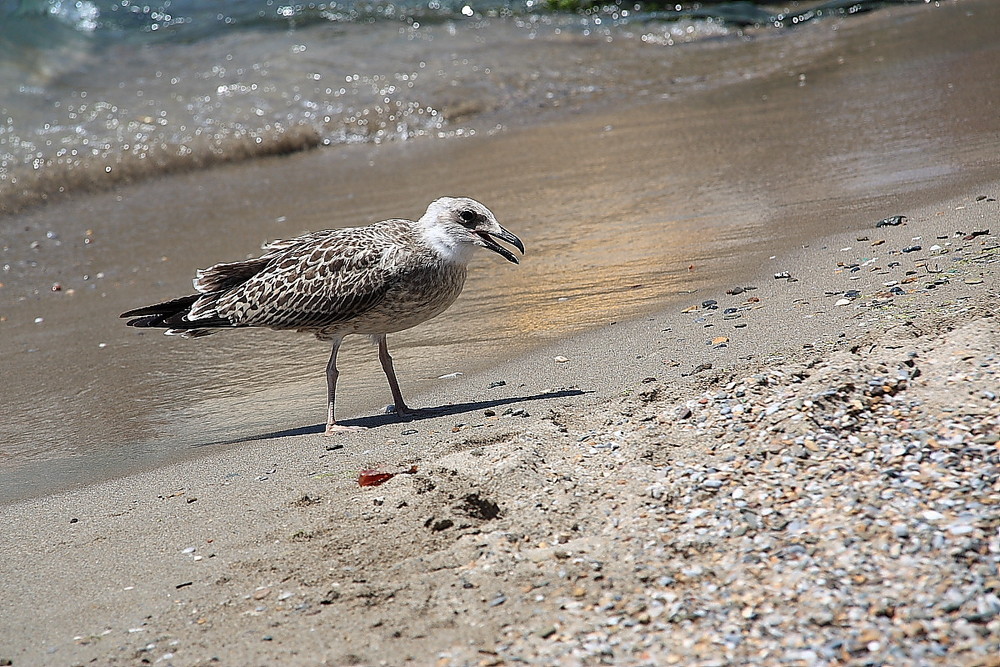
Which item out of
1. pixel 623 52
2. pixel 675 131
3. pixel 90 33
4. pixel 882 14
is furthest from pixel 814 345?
pixel 90 33

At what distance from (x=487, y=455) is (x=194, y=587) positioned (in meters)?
1.23

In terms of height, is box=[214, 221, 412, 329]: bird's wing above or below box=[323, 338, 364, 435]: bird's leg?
above

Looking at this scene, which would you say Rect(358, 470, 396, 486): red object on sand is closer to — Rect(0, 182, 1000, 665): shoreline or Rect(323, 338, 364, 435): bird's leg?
Rect(0, 182, 1000, 665): shoreline

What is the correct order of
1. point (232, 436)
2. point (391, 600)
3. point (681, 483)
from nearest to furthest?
point (391, 600) → point (681, 483) → point (232, 436)

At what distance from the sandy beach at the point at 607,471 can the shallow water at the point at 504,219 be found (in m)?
0.05

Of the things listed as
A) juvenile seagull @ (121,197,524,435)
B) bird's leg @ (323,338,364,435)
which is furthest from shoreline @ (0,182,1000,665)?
juvenile seagull @ (121,197,524,435)

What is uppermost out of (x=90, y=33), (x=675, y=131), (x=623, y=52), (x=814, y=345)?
(x=90, y=33)

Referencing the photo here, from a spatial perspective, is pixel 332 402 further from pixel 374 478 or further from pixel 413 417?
pixel 374 478

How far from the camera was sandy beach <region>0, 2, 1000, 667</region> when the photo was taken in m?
3.20

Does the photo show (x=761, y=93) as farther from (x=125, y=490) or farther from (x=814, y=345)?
(x=125, y=490)

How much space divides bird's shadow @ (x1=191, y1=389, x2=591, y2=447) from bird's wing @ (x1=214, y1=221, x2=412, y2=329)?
55cm

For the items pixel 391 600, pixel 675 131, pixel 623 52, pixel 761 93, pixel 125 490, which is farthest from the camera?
pixel 623 52

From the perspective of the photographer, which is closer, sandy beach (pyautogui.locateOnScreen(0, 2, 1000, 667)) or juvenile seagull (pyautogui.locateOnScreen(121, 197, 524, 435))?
sandy beach (pyautogui.locateOnScreen(0, 2, 1000, 667))

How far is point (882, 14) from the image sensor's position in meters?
16.1
